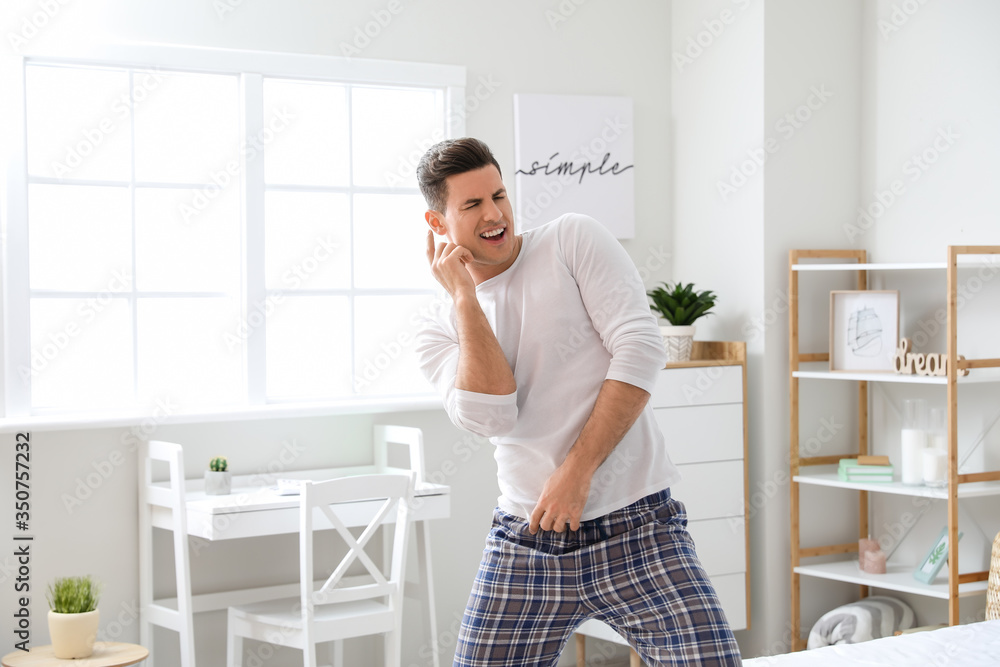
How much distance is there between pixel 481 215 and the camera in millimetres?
1700

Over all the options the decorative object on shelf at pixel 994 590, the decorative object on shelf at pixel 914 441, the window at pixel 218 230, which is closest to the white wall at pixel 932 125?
the decorative object on shelf at pixel 914 441

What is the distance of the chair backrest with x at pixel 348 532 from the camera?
2732 millimetres

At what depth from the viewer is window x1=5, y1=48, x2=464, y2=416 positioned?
3133mm

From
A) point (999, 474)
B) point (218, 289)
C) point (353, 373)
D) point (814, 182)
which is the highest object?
point (814, 182)

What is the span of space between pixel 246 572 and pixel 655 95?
2356 mm

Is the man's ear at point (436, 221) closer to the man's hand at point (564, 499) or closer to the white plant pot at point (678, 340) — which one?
the man's hand at point (564, 499)

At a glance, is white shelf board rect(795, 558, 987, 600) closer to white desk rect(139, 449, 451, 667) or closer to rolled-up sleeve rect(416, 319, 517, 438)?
white desk rect(139, 449, 451, 667)

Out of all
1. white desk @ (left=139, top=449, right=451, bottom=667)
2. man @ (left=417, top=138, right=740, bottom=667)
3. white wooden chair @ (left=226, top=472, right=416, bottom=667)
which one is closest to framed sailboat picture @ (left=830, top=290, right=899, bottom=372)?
white desk @ (left=139, top=449, right=451, bottom=667)

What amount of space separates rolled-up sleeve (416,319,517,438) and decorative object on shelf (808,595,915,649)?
7.38 ft

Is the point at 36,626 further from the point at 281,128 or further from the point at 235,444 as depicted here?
the point at 281,128

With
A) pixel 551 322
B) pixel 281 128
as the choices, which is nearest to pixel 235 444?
pixel 281 128

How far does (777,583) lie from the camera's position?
3633 mm

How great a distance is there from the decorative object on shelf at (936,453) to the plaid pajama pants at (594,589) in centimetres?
191

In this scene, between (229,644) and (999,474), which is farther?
(999,474)
